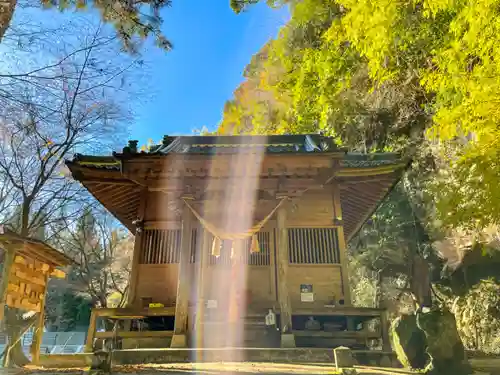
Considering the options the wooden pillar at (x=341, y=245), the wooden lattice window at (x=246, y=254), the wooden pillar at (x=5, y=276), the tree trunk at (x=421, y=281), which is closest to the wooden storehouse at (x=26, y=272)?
the wooden pillar at (x=5, y=276)

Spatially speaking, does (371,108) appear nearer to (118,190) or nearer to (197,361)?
(118,190)

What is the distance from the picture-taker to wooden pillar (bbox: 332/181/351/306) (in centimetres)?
918

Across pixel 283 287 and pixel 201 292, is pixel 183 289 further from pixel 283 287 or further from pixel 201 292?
pixel 283 287

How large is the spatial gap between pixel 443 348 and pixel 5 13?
28.8 feet

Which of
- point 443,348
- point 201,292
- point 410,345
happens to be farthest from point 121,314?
point 443,348

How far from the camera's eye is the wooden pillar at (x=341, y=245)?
918 centimetres

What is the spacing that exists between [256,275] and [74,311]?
94.3ft

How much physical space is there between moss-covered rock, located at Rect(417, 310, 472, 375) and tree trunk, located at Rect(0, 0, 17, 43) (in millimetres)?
8158

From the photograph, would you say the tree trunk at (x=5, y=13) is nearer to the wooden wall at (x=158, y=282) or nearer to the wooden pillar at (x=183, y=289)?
the wooden pillar at (x=183, y=289)

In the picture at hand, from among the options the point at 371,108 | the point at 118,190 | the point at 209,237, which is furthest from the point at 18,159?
the point at 371,108

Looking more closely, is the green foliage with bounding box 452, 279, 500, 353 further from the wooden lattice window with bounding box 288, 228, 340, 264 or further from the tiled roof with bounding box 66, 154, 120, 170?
the tiled roof with bounding box 66, 154, 120, 170

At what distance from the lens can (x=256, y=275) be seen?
31.2 feet

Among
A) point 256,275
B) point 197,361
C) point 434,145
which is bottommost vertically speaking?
point 197,361

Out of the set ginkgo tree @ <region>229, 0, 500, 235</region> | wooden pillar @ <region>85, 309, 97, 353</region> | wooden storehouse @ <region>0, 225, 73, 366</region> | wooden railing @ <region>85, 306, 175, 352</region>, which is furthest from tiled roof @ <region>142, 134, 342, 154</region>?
wooden pillar @ <region>85, 309, 97, 353</region>
